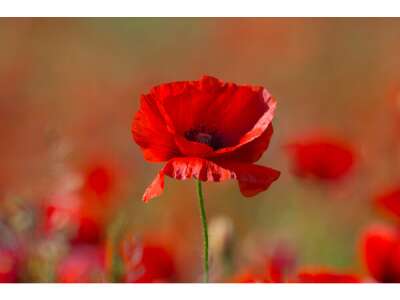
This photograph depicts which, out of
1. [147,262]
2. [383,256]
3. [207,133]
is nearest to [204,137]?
[207,133]

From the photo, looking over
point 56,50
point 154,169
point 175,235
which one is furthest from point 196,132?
point 56,50

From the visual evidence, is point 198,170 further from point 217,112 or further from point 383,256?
point 383,256

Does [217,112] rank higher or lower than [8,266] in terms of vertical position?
higher

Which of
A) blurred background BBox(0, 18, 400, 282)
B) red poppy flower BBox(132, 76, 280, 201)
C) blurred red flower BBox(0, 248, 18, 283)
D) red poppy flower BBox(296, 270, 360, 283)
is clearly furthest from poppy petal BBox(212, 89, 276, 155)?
blurred red flower BBox(0, 248, 18, 283)

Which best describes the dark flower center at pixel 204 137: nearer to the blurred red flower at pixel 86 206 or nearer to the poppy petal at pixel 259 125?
the poppy petal at pixel 259 125

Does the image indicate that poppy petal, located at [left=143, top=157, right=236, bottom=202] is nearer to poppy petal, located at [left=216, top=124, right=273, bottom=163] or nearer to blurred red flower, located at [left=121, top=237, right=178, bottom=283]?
poppy petal, located at [left=216, top=124, right=273, bottom=163]

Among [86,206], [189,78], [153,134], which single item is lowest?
[86,206]
